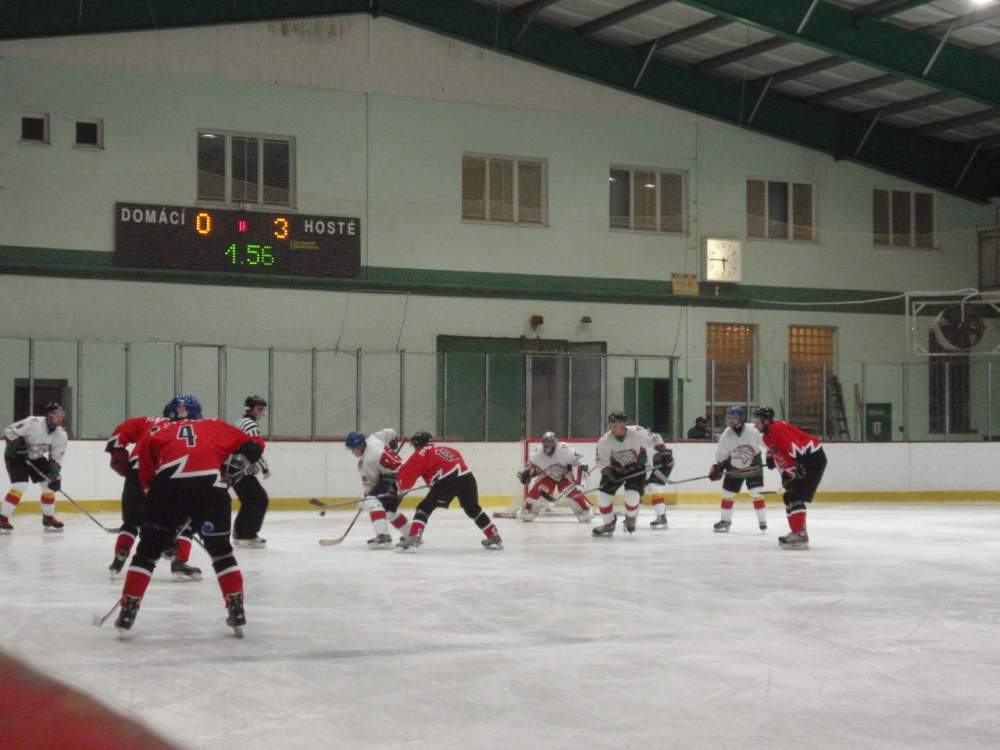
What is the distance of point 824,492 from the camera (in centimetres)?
1823

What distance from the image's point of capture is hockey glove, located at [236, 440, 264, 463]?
5.83 m

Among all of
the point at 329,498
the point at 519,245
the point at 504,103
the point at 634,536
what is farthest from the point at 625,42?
the point at 634,536

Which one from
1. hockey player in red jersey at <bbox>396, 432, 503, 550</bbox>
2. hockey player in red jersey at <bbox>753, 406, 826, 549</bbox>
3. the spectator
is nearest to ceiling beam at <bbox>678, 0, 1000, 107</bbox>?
the spectator

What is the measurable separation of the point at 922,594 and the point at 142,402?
33.5 ft

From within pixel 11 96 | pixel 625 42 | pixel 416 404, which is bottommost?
pixel 416 404

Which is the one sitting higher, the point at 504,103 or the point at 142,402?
the point at 504,103

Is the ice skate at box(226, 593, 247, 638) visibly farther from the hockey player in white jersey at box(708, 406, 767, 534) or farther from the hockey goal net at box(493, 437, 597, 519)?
the hockey goal net at box(493, 437, 597, 519)

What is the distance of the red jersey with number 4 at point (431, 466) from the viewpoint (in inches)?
400

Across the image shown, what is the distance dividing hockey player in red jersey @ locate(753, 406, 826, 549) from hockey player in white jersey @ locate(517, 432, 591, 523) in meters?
2.92

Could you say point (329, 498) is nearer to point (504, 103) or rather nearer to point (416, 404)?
point (416, 404)

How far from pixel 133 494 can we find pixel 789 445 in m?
5.35

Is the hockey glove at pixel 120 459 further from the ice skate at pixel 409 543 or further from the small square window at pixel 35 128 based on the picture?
the small square window at pixel 35 128

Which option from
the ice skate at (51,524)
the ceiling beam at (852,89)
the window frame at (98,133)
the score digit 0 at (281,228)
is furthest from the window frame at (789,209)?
the ice skate at (51,524)

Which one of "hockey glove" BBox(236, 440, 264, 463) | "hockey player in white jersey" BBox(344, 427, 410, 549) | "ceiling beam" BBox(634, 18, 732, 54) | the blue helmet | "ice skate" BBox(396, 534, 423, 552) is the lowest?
"ice skate" BBox(396, 534, 423, 552)
